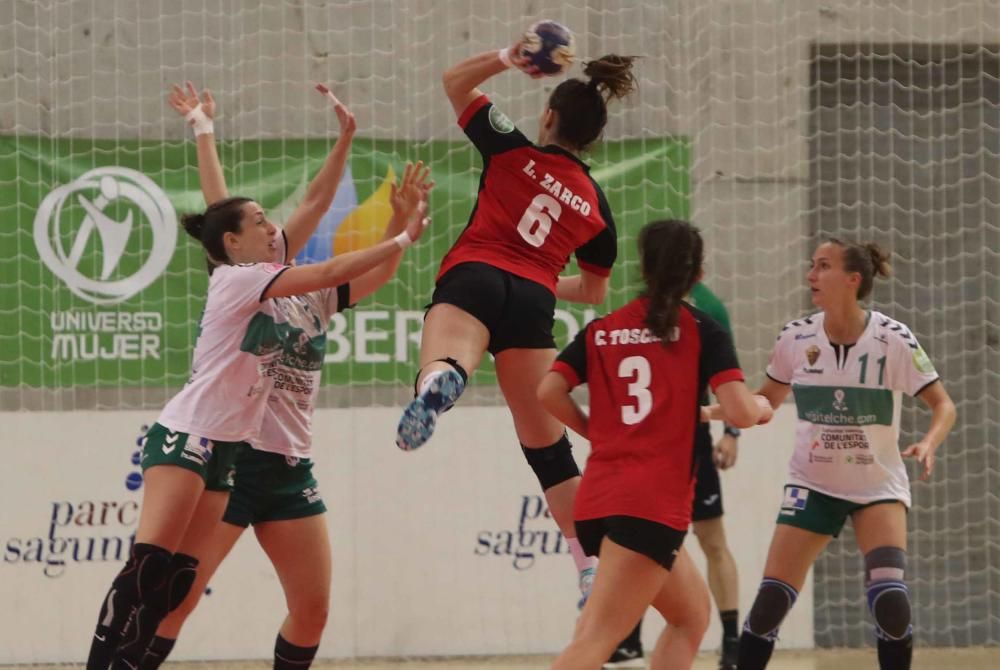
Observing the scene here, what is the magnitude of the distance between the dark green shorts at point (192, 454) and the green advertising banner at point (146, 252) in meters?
2.79

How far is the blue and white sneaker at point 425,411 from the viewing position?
4367mm

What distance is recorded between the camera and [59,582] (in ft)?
24.0

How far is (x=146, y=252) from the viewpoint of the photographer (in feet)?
24.6

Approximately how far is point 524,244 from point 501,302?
240 millimetres

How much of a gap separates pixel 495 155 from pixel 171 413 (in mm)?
1343

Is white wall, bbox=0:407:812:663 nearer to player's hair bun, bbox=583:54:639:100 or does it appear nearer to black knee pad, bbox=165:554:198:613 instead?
black knee pad, bbox=165:554:198:613

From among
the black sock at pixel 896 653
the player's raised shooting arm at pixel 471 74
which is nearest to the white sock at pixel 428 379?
the player's raised shooting arm at pixel 471 74

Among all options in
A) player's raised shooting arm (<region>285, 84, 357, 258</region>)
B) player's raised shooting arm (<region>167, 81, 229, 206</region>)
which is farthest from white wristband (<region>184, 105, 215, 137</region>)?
player's raised shooting arm (<region>285, 84, 357, 258</region>)

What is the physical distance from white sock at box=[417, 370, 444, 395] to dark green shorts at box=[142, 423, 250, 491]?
75cm

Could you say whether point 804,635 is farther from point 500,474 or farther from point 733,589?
point 500,474

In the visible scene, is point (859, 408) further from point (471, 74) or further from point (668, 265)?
point (471, 74)

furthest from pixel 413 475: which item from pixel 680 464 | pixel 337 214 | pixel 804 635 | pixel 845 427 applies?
pixel 680 464

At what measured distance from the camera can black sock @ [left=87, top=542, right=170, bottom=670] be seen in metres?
4.59

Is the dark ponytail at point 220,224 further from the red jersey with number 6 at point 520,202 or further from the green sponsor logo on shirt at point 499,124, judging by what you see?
the green sponsor logo on shirt at point 499,124
